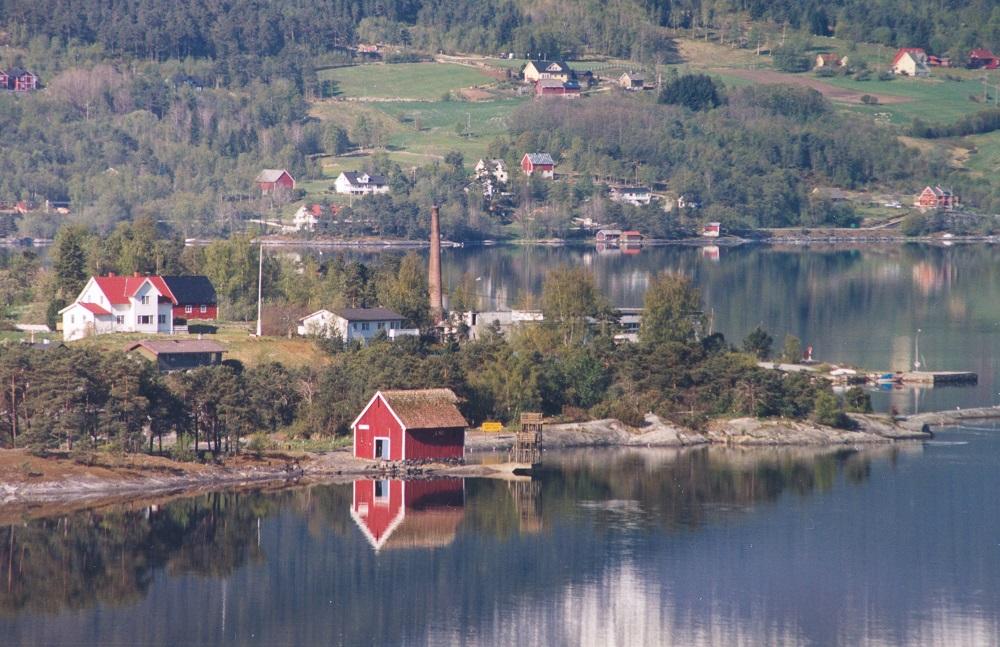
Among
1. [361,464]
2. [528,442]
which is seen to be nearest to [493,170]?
[528,442]

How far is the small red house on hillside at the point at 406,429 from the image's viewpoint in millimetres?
41719

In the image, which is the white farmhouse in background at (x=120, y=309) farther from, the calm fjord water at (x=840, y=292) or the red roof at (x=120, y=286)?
the calm fjord water at (x=840, y=292)

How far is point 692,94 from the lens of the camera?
160 metres

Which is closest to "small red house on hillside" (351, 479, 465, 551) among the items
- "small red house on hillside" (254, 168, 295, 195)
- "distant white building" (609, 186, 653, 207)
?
"small red house on hillside" (254, 168, 295, 195)

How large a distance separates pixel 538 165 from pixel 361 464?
325ft

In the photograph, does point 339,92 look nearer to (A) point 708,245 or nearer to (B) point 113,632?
(A) point 708,245

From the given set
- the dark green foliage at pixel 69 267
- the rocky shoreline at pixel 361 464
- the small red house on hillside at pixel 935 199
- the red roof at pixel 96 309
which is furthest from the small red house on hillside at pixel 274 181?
the rocky shoreline at pixel 361 464

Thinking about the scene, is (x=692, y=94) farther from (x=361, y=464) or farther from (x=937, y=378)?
(x=361, y=464)

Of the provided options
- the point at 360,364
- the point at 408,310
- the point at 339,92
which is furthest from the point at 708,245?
the point at 360,364

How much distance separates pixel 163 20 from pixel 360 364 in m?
131

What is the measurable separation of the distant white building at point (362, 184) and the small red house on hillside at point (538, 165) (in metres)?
11.5

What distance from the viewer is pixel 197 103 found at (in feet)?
504

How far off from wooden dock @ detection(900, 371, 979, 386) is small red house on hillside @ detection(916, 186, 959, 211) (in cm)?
8610

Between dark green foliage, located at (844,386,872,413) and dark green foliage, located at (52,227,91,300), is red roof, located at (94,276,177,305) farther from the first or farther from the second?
dark green foliage, located at (844,386,872,413)
